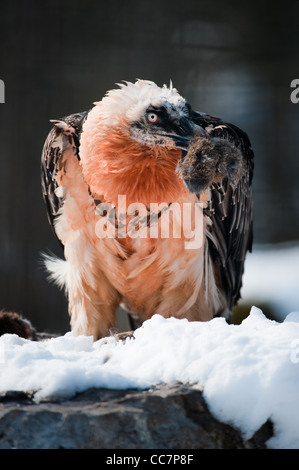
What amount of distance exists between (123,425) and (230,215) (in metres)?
1.53

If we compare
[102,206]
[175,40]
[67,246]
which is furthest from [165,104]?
[175,40]

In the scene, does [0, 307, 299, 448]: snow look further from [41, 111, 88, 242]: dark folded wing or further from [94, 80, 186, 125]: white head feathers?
[41, 111, 88, 242]: dark folded wing

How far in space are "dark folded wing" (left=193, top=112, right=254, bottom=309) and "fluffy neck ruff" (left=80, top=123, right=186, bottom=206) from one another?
0.24 m

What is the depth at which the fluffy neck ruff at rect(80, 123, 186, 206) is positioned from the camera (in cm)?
241

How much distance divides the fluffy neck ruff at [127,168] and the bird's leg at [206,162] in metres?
0.12

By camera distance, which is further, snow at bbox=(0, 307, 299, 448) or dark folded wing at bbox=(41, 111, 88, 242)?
dark folded wing at bbox=(41, 111, 88, 242)

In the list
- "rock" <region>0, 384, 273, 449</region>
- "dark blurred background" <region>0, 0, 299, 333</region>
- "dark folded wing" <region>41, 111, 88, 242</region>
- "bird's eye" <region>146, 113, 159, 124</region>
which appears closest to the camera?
"rock" <region>0, 384, 273, 449</region>

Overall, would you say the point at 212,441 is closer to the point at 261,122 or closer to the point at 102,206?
the point at 102,206

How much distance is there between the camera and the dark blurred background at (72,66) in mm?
4152

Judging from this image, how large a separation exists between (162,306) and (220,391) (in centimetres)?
133

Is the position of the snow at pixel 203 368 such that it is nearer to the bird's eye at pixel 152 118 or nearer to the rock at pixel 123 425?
the rock at pixel 123 425

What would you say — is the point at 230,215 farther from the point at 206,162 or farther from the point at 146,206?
the point at 206,162

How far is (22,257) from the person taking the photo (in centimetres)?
423

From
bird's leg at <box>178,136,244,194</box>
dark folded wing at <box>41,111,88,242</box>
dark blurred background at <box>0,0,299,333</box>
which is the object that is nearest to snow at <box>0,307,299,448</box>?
bird's leg at <box>178,136,244,194</box>
